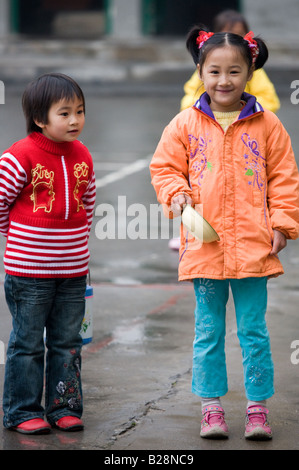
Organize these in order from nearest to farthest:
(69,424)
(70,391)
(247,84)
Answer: (69,424) < (70,391) < (247,84)

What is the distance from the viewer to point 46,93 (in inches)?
159

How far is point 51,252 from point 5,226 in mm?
280

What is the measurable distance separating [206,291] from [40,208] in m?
0.84

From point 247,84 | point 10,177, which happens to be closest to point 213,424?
point 10,177

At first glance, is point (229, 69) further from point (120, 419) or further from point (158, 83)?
point (158, 83)

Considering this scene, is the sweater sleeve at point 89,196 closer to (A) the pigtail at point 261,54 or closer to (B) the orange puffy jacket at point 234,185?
(B) the orange puffy jacket at point 234,185

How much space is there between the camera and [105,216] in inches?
366

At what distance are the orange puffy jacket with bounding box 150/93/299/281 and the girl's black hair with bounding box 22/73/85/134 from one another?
0.51 meters

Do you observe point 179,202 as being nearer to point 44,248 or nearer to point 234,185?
point 234,185

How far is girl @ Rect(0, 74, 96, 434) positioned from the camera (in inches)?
158

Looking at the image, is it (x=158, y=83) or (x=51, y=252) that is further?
(x=158, y=83)
